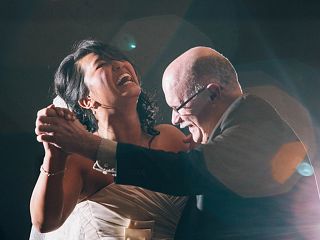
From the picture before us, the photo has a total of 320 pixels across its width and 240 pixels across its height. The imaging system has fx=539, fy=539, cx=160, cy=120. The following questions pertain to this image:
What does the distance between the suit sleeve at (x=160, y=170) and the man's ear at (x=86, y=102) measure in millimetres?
391

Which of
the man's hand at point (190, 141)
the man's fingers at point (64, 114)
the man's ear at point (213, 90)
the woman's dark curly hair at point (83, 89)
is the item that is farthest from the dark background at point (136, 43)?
the man's fingers at point (64, 114)

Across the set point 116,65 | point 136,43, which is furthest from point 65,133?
point 136,43

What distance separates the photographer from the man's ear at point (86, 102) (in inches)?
50.4

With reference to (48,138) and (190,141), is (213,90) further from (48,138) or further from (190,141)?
(48,138)

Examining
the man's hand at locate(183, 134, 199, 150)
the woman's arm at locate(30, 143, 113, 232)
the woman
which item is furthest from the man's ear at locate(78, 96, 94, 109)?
the man's hand at locate(183, 134, 199, 150)

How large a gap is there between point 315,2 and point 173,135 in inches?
29.5

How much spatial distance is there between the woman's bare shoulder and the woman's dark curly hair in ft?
0.06

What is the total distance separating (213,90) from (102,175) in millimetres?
343

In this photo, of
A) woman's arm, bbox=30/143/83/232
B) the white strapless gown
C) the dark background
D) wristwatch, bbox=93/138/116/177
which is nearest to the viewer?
wristwatch, bbox=93/138/116/177

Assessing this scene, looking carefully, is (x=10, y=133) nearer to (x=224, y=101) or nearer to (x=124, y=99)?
(x=124, y=99)

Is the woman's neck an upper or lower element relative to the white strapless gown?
upper

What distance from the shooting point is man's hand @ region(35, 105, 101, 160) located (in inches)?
35.8

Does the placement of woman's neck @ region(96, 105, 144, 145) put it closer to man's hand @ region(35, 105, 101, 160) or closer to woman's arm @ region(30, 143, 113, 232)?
woman's arm @ region(30, 143, 113, 232)

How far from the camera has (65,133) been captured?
928 millimetres
